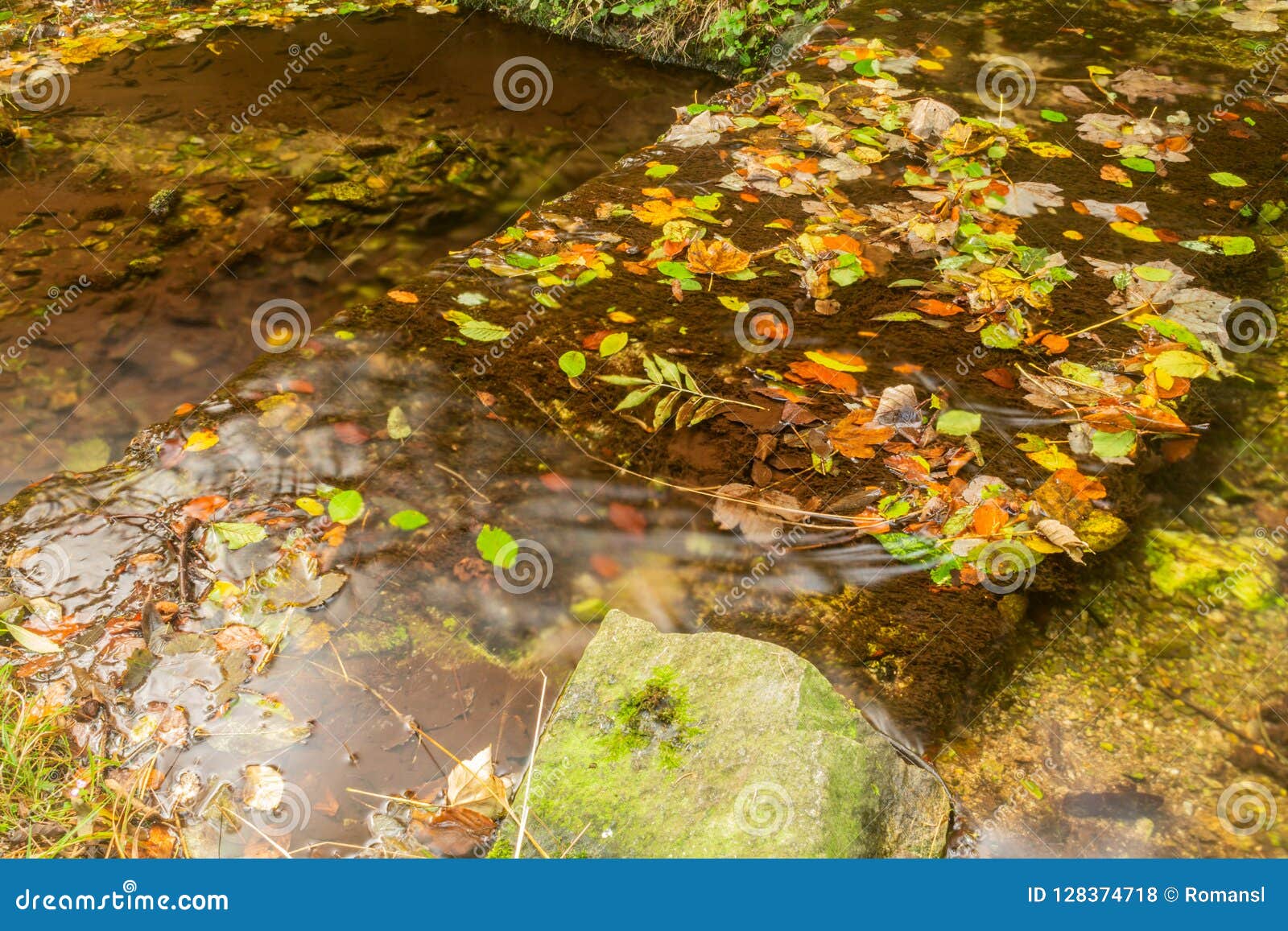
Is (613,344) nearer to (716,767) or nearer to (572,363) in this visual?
(572,363)

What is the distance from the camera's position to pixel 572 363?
9.00 ft

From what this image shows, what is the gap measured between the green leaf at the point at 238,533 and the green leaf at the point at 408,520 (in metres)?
0.36

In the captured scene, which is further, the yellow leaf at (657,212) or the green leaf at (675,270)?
the yellow leaf at (657,212)

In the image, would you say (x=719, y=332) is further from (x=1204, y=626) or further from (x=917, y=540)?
(x=1204, y=626)

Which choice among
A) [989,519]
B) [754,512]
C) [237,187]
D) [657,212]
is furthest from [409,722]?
[237,187]

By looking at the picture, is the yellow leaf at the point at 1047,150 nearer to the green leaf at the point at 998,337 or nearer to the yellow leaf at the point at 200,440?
the green leaf at the point at 998,337

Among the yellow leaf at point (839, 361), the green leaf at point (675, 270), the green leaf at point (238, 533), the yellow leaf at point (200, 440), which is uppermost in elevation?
the green leaf at point (675, 270)

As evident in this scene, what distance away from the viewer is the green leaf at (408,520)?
2.34m

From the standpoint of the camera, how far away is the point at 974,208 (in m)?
3.41

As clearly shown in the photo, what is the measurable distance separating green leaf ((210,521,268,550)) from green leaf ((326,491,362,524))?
0.19 meters

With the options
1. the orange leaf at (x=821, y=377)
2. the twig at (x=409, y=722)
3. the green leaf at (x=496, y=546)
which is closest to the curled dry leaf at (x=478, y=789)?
the twig at (x=409, y=722)

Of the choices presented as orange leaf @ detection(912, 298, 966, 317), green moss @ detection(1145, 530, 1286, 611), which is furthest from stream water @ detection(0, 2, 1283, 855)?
green moss @ detection(1145, 530, 1286, 611)

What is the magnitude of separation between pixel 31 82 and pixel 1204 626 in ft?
23.2

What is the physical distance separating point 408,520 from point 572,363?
0.78 meters
